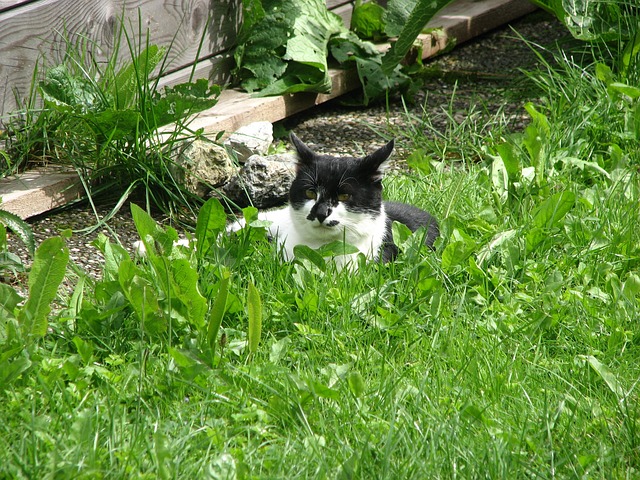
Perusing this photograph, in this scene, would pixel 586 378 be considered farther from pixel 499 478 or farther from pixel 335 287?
pixel 335 287

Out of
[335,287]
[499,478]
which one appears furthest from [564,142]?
[499,478]

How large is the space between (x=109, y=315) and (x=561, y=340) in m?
1.47

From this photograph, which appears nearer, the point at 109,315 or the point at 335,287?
the point at 109,315

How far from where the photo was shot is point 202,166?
3.81 meters

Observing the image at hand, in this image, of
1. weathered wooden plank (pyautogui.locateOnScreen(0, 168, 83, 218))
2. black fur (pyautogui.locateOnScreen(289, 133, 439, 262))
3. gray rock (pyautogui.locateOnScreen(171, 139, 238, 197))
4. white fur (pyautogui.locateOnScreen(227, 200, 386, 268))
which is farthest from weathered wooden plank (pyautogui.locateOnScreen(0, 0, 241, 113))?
white fur (pyautogui.locateOnScreen(227, 200, 386, 268))

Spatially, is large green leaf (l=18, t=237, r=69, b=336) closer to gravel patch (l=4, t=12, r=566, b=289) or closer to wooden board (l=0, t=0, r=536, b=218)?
gravel patch (l=4, t=12, r=566, b=289)

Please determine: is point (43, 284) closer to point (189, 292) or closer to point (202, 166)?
point (189, 292)

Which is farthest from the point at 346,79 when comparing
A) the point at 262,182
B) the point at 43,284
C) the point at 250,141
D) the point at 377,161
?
the point at 43,284

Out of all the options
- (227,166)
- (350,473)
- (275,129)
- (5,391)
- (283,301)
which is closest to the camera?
(350,473)

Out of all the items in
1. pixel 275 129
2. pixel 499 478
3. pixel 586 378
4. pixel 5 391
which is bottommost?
pixel 275 129

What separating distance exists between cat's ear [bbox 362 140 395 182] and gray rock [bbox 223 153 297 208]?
2.80 ft

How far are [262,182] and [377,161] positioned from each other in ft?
3.03

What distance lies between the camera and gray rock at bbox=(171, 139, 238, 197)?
3.74 m

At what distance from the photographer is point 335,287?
2.76m
